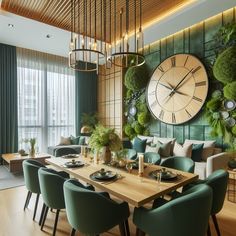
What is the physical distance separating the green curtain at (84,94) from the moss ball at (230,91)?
474 cm

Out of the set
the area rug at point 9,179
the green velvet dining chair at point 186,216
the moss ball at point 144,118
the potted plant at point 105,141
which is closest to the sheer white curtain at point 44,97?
the area rug at point 9,179

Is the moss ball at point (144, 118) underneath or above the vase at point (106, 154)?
above

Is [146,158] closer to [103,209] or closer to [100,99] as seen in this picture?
[103,209]

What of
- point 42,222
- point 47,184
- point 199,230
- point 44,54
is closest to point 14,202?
point 42,222

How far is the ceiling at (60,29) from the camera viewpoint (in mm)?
3756

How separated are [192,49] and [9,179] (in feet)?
16.2

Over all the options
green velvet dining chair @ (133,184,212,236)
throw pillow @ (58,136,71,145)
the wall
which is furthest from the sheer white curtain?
green velvet dining chair @ (133,184,212,236)

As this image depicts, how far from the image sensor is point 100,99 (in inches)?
298

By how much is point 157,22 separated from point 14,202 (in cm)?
444

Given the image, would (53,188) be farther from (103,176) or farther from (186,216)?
(186,216)

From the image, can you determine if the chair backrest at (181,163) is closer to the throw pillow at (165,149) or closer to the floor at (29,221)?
the floor at (29,221)

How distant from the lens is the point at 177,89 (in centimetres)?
490

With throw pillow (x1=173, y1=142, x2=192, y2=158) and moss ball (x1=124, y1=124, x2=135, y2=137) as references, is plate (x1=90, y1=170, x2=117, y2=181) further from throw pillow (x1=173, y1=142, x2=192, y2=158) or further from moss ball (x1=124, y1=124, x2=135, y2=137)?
moss ball (x1=124, y1=124, x2=135, y2=137)

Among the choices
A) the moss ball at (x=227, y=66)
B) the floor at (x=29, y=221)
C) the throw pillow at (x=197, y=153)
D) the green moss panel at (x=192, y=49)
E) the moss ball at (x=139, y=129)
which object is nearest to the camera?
the floor at (x=29, y=221)
